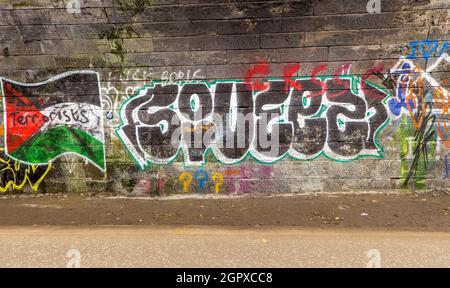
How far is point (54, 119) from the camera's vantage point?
616cm

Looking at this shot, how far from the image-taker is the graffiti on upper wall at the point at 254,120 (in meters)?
5.86

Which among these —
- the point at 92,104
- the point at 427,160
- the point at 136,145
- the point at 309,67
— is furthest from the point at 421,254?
the point at 92,104

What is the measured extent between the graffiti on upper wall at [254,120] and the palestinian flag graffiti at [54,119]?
1.77 ft

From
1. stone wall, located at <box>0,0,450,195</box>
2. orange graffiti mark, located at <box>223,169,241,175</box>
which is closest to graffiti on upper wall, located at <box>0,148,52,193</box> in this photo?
stone wall, located at <box>0,0,450,195</box>

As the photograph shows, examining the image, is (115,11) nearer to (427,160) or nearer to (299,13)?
(299,13)

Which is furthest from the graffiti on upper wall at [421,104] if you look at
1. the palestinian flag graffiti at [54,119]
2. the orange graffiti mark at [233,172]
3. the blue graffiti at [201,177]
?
the palestinian flag graffiti at [54,119]

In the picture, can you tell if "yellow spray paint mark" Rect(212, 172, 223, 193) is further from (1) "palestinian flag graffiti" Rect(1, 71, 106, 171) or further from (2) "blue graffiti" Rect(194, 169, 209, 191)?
(1) "palestinian flag graffiti" Rect(1, 71, 106, 171)

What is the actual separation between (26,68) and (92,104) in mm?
1198

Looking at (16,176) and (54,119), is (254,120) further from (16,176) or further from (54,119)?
(16,176)

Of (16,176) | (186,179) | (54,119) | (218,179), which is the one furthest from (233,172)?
(16,176)

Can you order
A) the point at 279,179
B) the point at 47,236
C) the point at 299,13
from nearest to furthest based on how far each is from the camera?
the point at 47,236, the point at 299,13, the point at 279,179

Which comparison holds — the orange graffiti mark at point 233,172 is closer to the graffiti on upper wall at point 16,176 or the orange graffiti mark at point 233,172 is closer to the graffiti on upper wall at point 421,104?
the graffiti on upper wall at point 421,104

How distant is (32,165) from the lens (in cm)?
Answer: 624

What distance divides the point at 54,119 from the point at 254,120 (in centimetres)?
328
